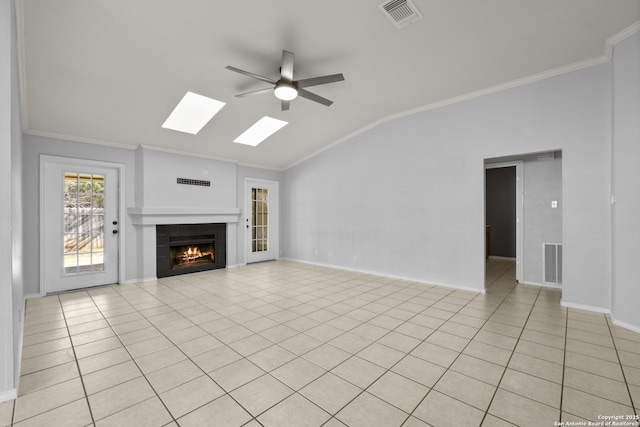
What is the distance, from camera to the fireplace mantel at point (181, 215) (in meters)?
5.16

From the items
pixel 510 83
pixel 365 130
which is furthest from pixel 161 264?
pixel 510 83

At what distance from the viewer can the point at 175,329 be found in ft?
9.98

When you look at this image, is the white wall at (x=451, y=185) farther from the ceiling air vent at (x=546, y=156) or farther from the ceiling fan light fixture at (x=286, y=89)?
the ceiling fan light fixture at (x=286, y=89)

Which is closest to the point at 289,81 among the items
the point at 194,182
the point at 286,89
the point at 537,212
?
the point at 286,89

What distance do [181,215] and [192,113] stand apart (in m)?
2.07

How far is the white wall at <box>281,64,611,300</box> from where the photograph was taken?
354 cm

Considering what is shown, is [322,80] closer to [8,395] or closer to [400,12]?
[400,12]

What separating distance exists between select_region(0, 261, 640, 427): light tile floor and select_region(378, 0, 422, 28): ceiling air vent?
3.29 meters

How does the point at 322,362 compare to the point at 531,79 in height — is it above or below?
below

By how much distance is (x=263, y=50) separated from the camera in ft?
10.5

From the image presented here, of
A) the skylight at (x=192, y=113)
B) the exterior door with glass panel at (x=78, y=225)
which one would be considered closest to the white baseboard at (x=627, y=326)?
the skylight at (x=192, y=113)

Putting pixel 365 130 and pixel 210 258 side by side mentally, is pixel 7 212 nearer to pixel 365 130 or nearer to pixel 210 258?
pixel 210 258

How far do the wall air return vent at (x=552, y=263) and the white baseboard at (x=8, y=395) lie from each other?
261 inches

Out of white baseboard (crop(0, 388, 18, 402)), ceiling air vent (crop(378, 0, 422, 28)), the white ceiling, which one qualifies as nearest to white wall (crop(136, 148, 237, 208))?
the white ceiling
